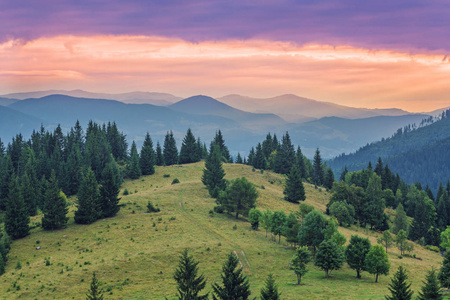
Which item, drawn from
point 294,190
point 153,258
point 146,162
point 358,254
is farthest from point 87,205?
point 294,190

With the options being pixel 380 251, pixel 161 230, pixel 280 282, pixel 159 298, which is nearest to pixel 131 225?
pixel 161 230

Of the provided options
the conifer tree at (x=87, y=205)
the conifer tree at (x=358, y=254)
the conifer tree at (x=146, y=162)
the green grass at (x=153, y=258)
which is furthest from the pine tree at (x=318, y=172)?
the conifer tree at (x=87, y=205)

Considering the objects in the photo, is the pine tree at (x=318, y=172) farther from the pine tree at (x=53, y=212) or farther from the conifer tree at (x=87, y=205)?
the pine tree at (x=53, y=212)

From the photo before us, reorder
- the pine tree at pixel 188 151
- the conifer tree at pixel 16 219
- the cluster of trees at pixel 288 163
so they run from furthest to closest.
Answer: the pine tree at pixel 188 151 → the cluster of trees at pixel 288 163 → the conifer tree at pixel 16 219

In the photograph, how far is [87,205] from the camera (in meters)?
80.7

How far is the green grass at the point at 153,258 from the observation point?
51875mm

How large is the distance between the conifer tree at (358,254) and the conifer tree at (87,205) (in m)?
52.2

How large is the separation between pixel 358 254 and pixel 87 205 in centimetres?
5553

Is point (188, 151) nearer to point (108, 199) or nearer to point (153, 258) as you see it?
point (108, 199)

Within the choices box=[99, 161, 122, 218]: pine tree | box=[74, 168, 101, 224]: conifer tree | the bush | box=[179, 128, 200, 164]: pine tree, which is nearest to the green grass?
the bush

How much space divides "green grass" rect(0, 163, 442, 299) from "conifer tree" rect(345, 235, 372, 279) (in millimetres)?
1845

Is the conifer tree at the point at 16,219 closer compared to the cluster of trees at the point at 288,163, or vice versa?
the conifer tree at the point at 16,219

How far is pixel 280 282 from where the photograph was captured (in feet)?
177

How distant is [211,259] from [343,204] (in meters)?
55.2
